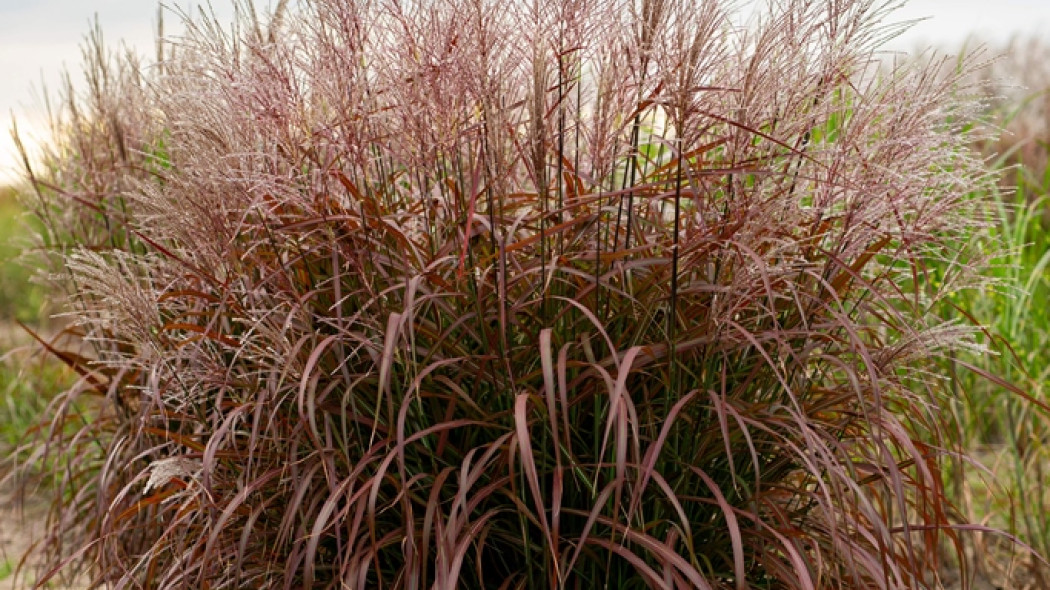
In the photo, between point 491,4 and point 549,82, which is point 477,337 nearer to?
point 549,82

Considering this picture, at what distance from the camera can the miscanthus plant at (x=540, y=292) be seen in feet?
6.75

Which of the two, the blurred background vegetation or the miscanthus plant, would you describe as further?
the blurred background vegetation

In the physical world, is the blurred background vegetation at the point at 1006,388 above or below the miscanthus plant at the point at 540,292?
below

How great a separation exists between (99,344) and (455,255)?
6.07 feet

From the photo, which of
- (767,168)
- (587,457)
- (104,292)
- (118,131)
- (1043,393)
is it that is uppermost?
(118,131)

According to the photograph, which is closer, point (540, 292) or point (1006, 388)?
point (540, 292)

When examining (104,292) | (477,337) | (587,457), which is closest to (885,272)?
(587,457)

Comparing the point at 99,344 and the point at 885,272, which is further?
the point at 99,344

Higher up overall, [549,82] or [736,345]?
[549,82]

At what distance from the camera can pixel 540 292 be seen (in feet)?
7.20

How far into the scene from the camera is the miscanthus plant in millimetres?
2059

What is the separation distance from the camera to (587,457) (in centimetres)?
222

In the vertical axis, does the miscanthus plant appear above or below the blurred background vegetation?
above

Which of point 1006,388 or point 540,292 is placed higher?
point 540,292
